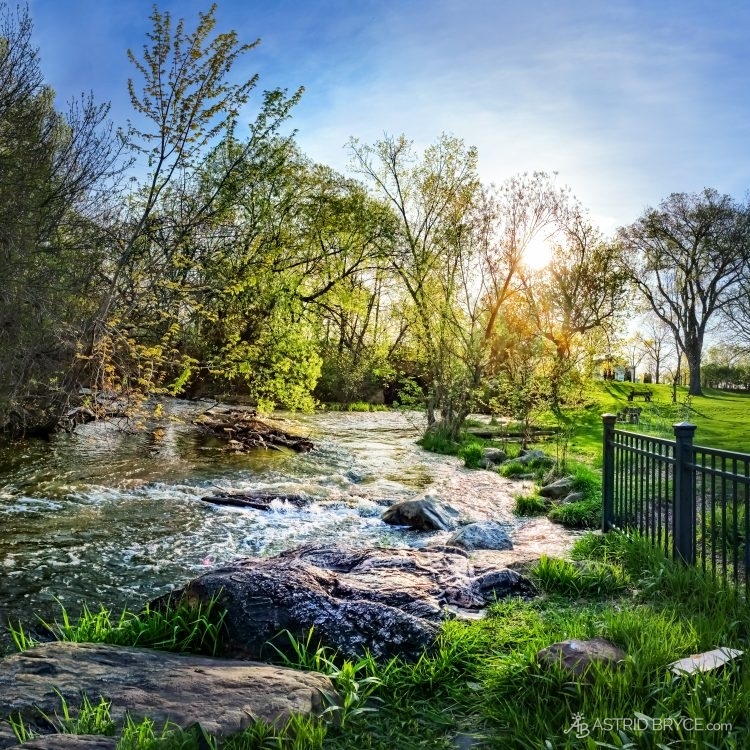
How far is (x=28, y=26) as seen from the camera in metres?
12.5

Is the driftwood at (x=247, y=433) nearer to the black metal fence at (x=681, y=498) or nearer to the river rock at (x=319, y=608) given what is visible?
the black metal fence at (x=681, y=498)

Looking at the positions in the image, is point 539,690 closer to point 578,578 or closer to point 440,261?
point 578,578

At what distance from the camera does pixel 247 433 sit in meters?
20.7

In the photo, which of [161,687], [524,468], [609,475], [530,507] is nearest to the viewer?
[161,687]

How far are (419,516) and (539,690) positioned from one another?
21.8ft

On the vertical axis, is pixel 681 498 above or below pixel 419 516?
above

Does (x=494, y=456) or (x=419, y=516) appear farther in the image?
(x=494, y=456)

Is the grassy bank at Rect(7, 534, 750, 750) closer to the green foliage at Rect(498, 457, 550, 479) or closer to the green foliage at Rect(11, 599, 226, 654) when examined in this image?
the green foliage at Rect(11, 599, 226, 654)

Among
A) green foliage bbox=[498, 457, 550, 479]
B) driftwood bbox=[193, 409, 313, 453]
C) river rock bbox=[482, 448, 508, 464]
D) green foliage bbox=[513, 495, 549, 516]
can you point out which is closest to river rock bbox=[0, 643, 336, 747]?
green foliage bbox=[513, 495, 549, 516]

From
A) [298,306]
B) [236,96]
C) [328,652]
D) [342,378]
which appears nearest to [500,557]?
[328,652]

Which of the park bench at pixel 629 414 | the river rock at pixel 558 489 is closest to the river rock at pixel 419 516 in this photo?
the river rock at pixel 558 489

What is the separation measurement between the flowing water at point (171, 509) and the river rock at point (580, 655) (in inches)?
152

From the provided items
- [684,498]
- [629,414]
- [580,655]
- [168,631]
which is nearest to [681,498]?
[684,498]

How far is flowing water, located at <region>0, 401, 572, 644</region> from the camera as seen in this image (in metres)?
7.34
